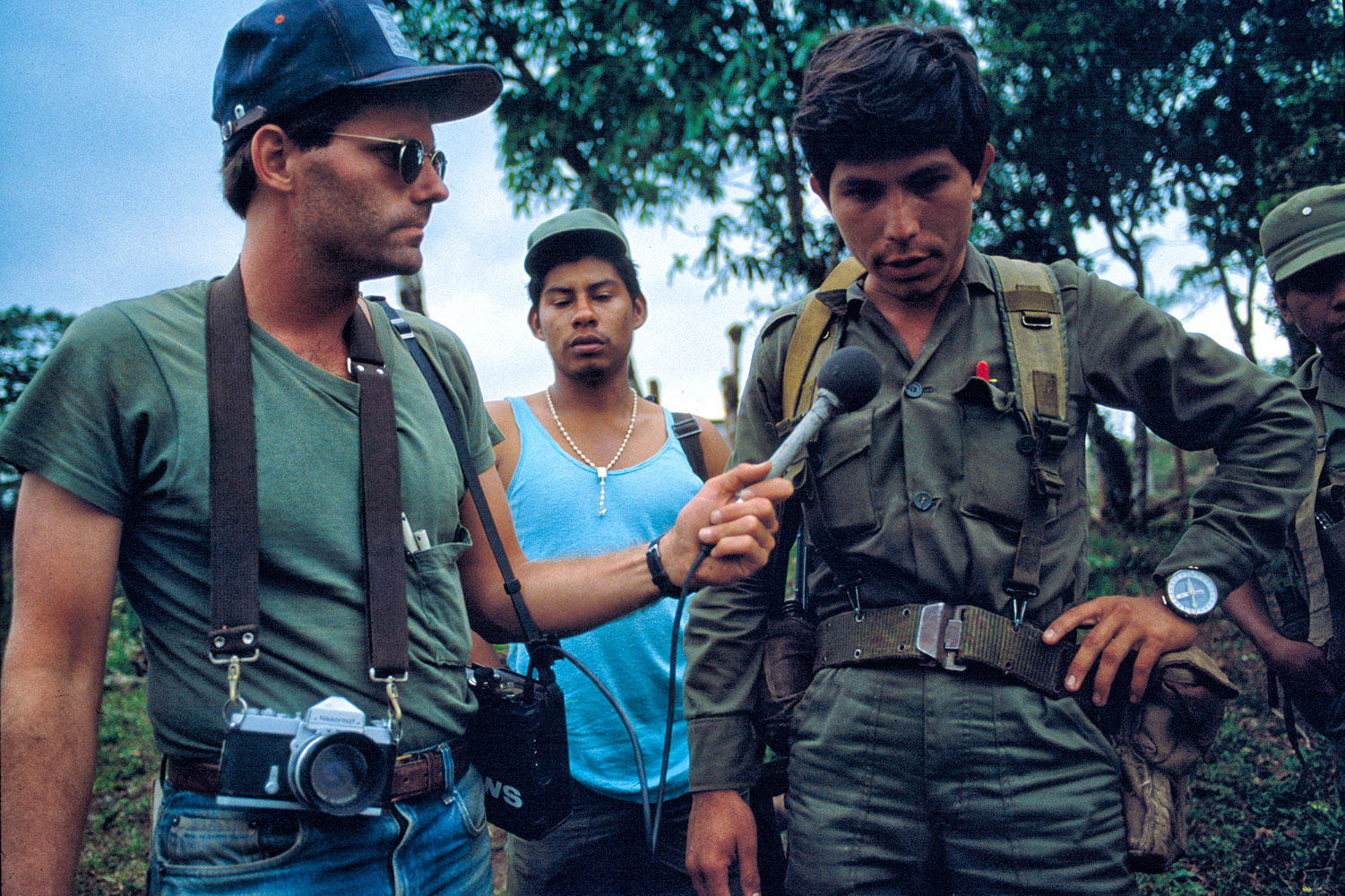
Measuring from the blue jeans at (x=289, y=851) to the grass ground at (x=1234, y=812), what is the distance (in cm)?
248

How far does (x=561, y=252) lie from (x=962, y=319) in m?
1.95

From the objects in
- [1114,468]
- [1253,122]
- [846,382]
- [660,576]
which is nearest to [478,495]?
[660,576]

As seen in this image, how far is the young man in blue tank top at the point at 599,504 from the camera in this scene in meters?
2.96

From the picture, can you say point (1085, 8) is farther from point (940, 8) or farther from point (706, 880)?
point (706, 880)

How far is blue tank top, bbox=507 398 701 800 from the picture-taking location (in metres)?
3.00

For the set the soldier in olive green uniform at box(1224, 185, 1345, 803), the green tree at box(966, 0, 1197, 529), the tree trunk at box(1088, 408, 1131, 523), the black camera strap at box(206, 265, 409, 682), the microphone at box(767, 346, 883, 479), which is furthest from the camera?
the tree trunk at box(1088, 408, 1131, 523)

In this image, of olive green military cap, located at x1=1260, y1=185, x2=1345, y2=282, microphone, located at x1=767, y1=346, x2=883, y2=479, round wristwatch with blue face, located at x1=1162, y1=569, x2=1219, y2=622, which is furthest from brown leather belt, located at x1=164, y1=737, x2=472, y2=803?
olive green military cap, located at x1=1260, y1=185, x2=1345, y2=282

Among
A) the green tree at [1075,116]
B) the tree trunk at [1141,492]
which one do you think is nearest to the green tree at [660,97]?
the green tree at [1075,116]

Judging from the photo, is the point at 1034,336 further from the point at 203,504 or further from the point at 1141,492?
the point at 1141,492

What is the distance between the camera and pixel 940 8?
9.52 m

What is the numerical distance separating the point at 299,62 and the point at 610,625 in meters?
1.97

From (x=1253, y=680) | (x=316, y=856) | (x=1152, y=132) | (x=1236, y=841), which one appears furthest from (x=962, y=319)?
(x=1152, y=132)

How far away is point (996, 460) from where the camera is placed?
79.1 inches

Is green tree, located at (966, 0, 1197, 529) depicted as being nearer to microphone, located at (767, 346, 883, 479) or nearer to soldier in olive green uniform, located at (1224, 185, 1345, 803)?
soldier in olive green uniform, located at (1224, 185, 1345, 803)
